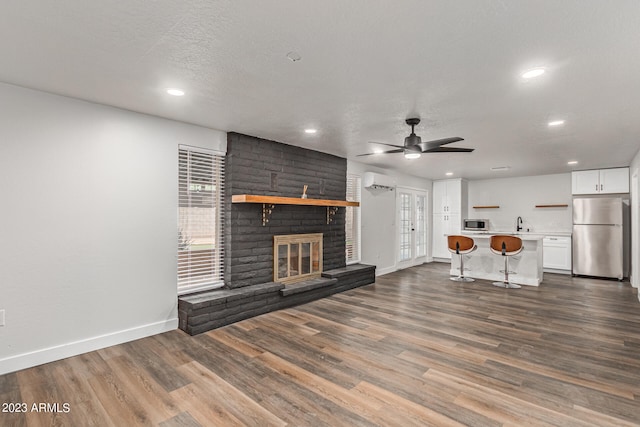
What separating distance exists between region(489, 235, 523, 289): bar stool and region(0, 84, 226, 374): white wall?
18.1ft

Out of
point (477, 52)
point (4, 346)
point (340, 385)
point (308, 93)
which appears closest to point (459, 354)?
point (340, 385)

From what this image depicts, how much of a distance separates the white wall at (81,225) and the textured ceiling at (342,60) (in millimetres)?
308

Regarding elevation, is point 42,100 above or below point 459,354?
above

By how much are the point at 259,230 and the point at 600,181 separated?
24.4 feet

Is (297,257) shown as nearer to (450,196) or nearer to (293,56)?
(293,56)

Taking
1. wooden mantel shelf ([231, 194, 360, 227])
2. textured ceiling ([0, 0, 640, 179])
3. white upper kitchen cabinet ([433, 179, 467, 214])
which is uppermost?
textured ceiling ([0, 0, 640, 179])

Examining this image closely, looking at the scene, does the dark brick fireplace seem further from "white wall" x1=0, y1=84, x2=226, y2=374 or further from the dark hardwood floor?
"white wall" x1=0, y1=84, x2=226, y2=374

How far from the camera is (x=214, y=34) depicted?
6.55 ft

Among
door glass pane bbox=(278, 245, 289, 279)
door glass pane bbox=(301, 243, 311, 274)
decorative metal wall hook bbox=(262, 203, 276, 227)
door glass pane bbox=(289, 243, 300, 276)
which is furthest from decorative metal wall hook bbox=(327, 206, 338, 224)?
decorative metal wall hook bbox=(262, 203, 276, 227)

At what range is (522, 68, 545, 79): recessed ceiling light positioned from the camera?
2412mm

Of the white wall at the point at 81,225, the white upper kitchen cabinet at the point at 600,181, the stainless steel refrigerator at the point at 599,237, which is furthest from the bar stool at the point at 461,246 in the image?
A: the white wall at the point at 81,225

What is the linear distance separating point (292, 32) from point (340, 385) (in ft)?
8.29

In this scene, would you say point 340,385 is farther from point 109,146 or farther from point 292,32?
point 109,146

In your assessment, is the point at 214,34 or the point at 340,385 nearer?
the point at 214,34
